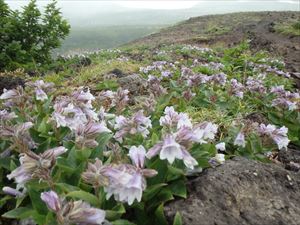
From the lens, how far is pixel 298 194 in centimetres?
332

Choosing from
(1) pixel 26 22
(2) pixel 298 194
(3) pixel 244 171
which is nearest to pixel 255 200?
(3) pixel 244 171

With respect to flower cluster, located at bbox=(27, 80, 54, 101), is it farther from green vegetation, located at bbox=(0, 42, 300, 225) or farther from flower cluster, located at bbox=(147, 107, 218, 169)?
flower cluster, located at bbox=(147, 107, 218, 169)

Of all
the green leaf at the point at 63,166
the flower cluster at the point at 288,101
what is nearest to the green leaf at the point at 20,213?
the green leaf at the point at 63,166

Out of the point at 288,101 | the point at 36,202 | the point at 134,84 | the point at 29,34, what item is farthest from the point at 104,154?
the point at 29,34

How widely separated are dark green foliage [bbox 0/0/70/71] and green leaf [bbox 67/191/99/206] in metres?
6.85

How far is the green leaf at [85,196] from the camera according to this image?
8.14ft

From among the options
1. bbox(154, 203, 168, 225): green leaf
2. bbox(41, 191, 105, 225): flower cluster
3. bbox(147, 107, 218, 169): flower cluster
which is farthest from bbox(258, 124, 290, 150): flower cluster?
bbox(41, 191, 105, 225): flower cluster

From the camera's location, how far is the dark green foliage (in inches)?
355

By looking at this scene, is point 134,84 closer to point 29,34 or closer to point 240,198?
point 29,34

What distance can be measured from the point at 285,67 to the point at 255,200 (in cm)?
1047

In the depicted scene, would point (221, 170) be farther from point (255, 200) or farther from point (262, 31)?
point (262, 31)

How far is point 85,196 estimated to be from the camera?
99.7 inches

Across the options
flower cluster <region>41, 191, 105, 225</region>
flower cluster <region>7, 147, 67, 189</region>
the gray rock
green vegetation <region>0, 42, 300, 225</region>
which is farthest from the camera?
the gray rock

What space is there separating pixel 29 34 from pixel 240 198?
7.69 metres
